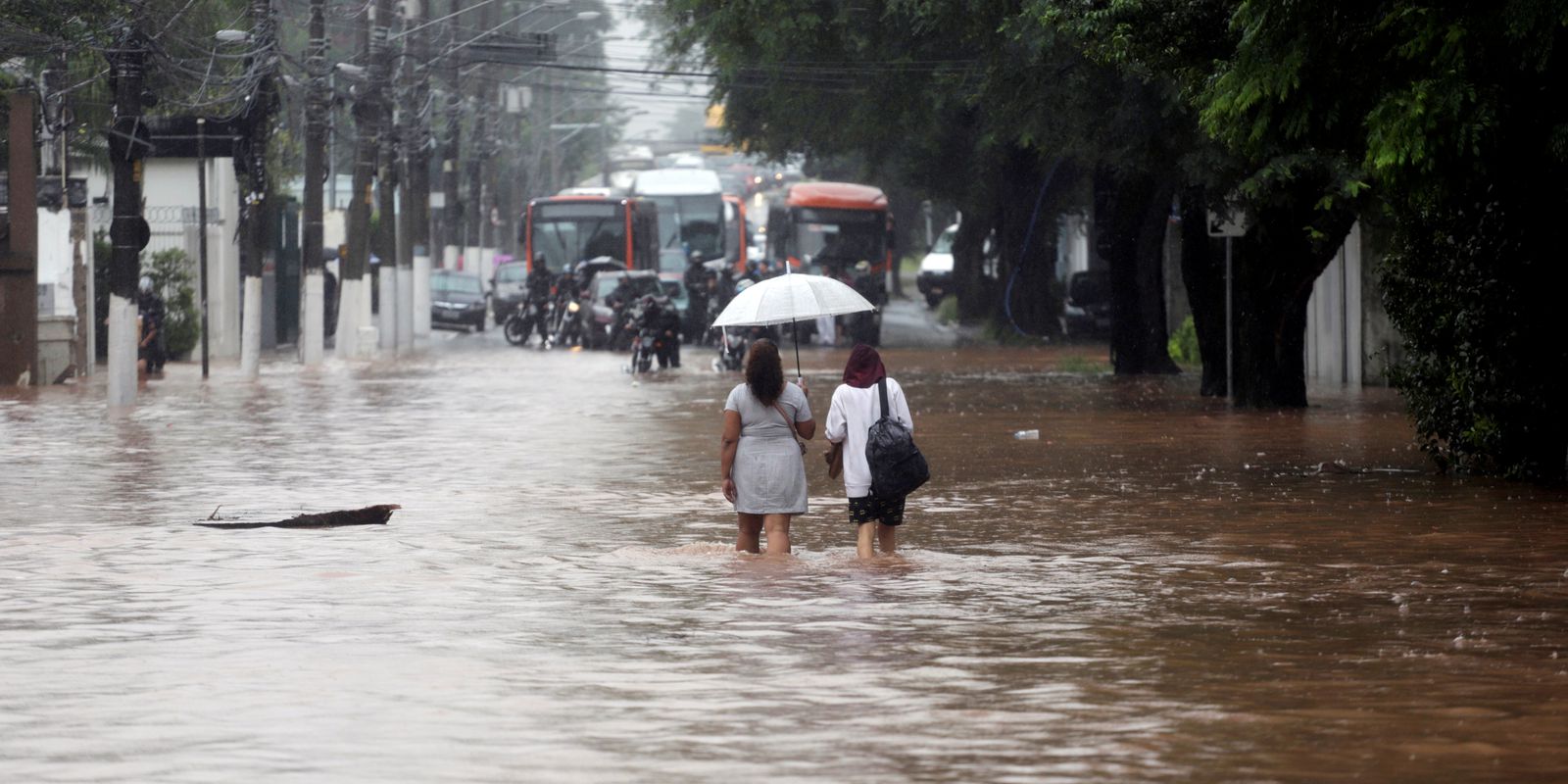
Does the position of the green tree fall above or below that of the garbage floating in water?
above

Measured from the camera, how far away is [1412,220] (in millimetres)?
18672

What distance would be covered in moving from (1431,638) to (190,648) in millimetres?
5126

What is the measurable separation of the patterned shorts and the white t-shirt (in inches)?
2.3

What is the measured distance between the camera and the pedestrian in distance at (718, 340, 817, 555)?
12.8 m

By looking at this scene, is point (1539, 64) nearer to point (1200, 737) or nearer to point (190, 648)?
point (1200, 737)

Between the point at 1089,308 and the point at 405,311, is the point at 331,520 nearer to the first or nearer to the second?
the point at 405,311

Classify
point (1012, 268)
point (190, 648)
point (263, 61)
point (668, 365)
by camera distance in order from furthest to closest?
point (1012, 268), point (668, 365), point (263, 61), point (190, 648)

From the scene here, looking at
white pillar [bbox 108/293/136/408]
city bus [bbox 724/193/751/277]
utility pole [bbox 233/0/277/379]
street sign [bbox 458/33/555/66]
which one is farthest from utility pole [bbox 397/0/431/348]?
white pillar [bbox 108/293/136/408]

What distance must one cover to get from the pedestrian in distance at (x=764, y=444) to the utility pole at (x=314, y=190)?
2744 cm

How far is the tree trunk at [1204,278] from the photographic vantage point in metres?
28.3

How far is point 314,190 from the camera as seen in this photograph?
40.1 m

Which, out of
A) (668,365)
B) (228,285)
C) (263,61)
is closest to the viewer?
(263,61)

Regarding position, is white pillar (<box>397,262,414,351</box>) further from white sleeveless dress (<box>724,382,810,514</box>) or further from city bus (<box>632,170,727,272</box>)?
white sleeveless dress (<box>724,382,810,514</box>)

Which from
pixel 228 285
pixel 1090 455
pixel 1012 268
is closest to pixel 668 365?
pixel 228 285
